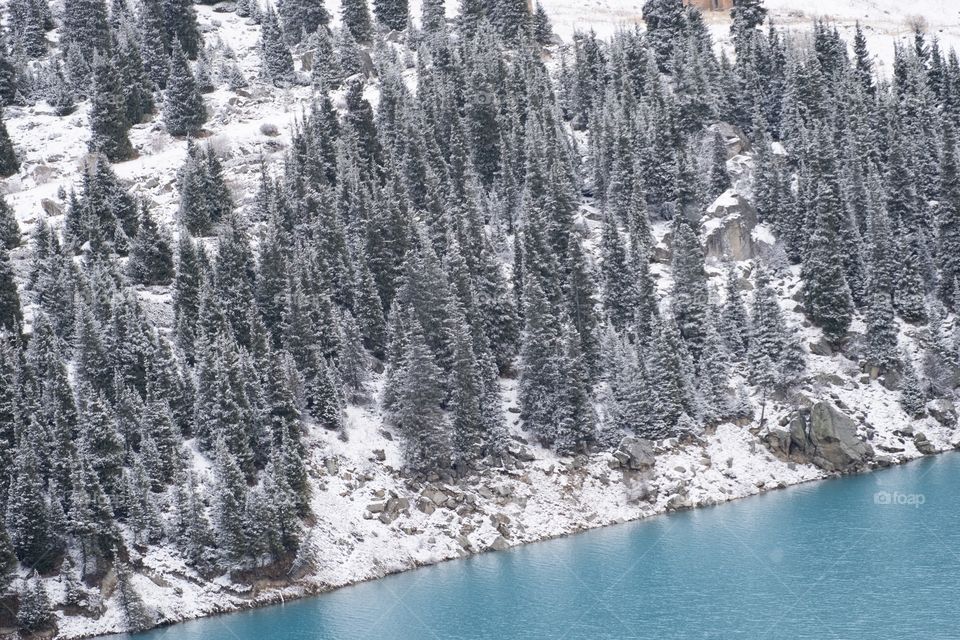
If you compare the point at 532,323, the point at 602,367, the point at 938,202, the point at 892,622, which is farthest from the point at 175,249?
the point at 938,202

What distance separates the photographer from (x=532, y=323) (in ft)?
304

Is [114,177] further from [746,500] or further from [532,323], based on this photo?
[746,500]

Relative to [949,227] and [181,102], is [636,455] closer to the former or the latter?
[949,227]

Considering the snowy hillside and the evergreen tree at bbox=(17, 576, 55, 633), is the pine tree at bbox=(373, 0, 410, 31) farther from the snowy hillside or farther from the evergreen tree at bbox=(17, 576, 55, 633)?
the evergreen tree at bbox=(17, 576, 55, 633)

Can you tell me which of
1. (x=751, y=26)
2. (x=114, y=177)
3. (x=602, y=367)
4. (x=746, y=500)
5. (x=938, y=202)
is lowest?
(x=746, y=500)

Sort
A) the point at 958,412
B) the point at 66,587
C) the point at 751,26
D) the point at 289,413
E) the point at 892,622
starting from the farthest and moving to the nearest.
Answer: the point at 751,26 → the point at 958,412 → the point at 289,413 → the point at 66,587 → the point at 892,622

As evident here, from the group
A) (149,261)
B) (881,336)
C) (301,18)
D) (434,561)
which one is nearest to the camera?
(434,561)

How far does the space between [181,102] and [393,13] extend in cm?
4432

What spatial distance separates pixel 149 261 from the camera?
97.0m

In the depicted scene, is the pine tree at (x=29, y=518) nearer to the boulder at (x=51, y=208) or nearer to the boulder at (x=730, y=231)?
the boulder at (x=51, y=208)

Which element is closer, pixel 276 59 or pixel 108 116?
pixel 108 116

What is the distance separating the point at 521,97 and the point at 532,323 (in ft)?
160

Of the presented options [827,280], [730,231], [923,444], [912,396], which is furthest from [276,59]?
[923,444]

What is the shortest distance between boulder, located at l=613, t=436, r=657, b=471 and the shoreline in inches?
78.2
